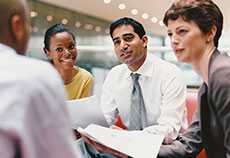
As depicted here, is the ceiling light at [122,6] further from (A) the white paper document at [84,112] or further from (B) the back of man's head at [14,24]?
(B) the back of man's head at [14,24]

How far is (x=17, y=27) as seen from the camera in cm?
72

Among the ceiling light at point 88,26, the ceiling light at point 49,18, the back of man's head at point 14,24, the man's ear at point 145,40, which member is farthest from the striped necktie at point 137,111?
the ceiling light at point 88,26

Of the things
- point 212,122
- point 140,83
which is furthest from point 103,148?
point 140,83

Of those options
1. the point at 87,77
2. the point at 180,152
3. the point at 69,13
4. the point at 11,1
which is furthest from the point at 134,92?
the point at 69,13

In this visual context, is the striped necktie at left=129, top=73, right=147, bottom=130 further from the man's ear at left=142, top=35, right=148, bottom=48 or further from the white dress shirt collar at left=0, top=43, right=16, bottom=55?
the white dress shirt collar at left=0, top=43, right=16, bottom=55

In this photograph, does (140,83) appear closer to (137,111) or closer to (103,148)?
(137,111)

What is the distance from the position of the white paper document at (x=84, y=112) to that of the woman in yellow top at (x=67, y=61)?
1.51 feet

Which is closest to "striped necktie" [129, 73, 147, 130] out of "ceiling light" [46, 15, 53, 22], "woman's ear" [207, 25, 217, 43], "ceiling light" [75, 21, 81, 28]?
"woman's ear" [207, 25, 217, 43]

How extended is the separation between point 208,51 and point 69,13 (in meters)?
6.70

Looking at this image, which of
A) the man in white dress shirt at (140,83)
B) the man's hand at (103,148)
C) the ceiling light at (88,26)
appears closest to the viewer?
the man's hand at (103,148)

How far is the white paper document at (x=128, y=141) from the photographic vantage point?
1.40 m

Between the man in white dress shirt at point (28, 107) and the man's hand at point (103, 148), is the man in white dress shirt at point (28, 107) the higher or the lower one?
the higher one

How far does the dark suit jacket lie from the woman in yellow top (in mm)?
740

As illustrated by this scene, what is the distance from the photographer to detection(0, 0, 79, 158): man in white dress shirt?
0.62 metres
